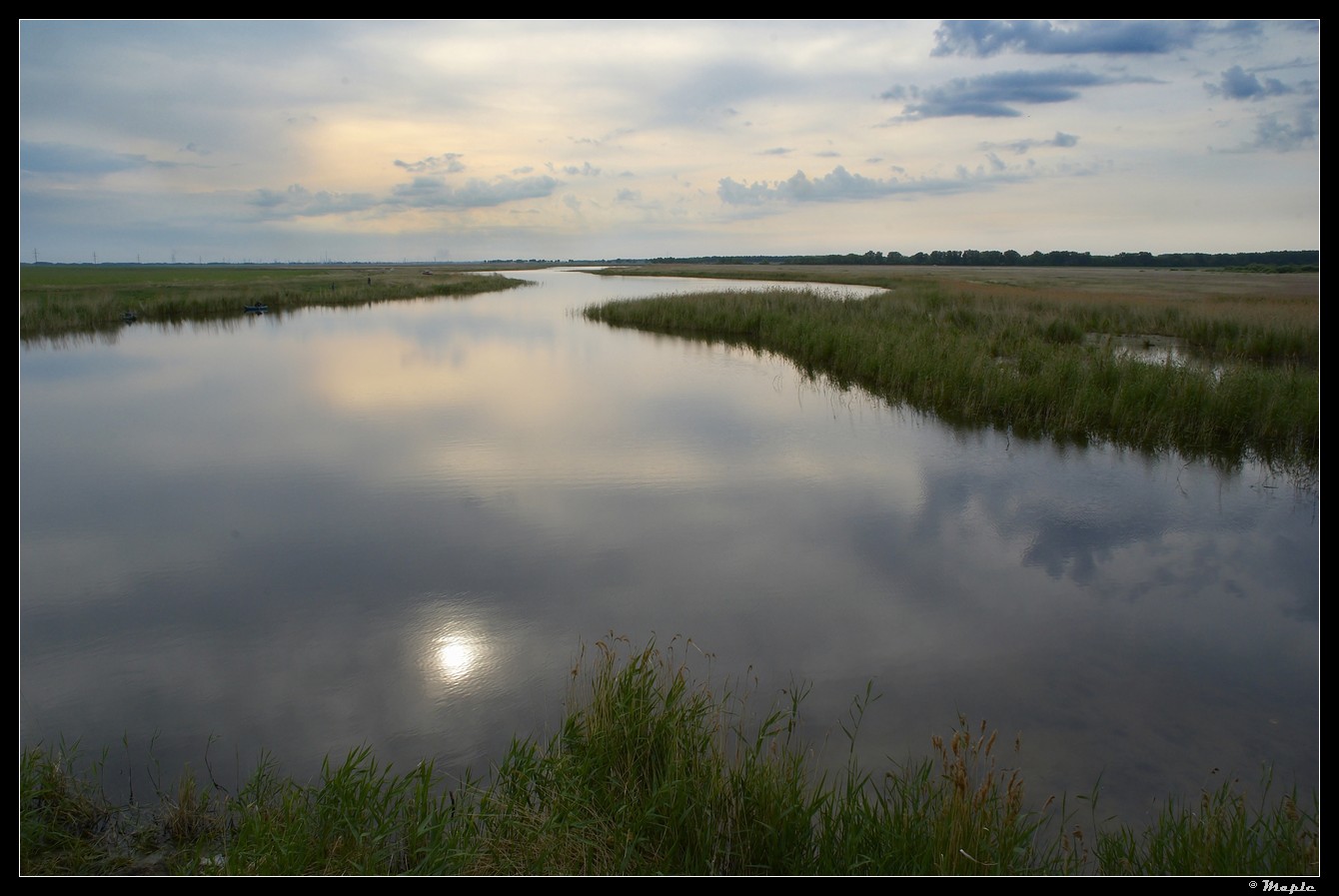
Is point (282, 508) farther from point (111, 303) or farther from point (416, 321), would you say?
point (111, 303)

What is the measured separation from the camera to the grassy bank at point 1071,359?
9258mm

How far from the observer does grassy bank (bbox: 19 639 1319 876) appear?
251cm

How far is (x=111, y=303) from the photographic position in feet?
86.1

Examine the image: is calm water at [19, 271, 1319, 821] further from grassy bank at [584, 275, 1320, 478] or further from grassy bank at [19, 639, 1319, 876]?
grassy bank at [584, 275, 1320, 478]

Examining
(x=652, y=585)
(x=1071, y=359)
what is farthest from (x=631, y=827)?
(x=1071, y=359)

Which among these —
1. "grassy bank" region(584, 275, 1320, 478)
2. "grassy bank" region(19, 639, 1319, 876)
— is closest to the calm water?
"grassy bank" region(19, 639, 1319, 876)

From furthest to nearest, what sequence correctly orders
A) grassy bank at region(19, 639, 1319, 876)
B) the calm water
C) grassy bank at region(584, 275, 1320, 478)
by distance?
grassy bank at region(584, 275, 1320, 478)
the calm water
grassy bank at region(19, 639, 1319, 876)

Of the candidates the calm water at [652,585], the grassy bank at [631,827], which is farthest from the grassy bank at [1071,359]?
the grassy bank at [631,827]

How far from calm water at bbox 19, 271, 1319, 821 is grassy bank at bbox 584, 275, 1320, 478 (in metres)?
0.96

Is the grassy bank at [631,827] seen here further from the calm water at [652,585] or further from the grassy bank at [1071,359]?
the grassy bank at [1071,359]

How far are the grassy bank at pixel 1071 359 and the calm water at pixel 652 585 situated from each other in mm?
957

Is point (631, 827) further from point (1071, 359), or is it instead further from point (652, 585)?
point (1071, 359)
